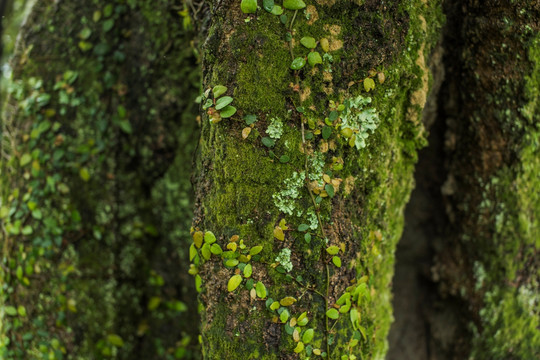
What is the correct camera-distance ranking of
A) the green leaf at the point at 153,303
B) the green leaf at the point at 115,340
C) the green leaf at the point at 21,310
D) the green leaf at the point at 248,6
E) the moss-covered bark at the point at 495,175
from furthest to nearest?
the green leaf at the point at 153,303, the green leaf at the point at 115,340, the green leaf at the point at 21,310, the moss-covered bark at the point at 495,175, the green leaf at the point at 248,6

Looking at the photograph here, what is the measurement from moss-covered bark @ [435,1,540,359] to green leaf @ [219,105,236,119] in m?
1.09

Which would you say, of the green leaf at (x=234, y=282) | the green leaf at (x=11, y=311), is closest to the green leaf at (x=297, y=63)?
the green leaf at (x=234, y=282)

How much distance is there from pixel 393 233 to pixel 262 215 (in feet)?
2.11

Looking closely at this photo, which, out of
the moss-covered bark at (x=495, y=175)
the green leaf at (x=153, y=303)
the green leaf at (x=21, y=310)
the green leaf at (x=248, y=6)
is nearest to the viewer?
the green leaf at (x=248, y=6)

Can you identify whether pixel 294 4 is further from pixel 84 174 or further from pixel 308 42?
pixel 84 174

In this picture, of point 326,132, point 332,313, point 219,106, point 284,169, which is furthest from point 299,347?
point 219,106

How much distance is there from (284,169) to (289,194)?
0.25 ft

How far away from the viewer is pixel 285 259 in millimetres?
1187

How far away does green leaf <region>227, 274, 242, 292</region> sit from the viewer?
1162 mm

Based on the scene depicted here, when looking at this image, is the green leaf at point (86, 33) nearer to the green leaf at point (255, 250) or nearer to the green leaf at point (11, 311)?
the green leaf at point (11, 311)

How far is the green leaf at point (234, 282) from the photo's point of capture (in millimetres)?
1162

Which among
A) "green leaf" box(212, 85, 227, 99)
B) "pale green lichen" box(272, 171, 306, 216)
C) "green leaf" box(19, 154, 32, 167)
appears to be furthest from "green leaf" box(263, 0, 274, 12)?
"green leaf" box(19, 154, 32, 167)

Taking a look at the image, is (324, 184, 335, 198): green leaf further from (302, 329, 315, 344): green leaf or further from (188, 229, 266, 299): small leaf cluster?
(302, 329, 315, 344): green leaf

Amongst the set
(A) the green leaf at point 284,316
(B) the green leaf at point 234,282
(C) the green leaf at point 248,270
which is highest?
(C) the green leaf at point 248,270
